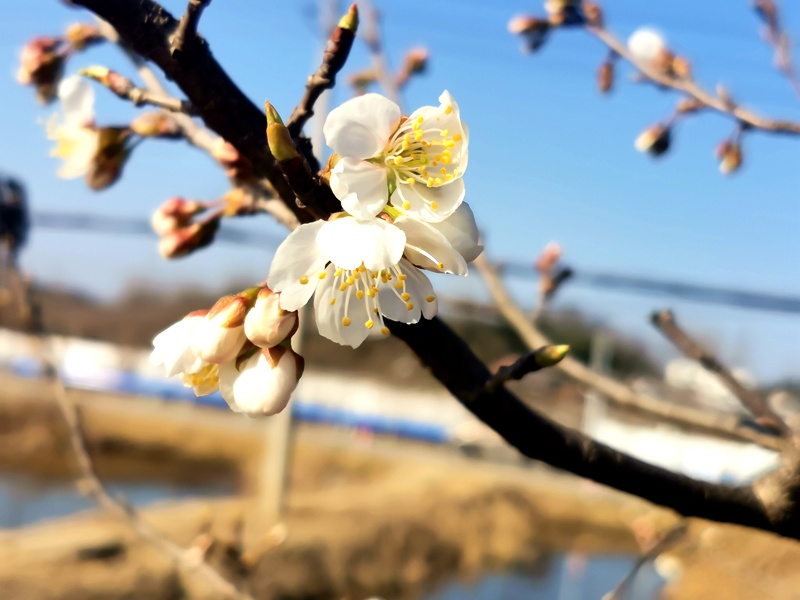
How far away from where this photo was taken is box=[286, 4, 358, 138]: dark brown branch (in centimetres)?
29

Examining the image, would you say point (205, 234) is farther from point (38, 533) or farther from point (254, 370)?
point (38, 533)

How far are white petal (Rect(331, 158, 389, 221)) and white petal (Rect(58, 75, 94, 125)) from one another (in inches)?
15.3

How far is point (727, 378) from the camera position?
0.57 meters

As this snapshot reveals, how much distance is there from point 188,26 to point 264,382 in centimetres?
16

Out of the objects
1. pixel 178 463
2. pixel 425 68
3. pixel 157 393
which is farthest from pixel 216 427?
pixel 425 68

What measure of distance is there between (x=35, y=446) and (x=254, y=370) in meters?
8.97

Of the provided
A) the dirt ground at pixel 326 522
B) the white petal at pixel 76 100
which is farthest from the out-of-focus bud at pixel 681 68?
the white petal at pixel 76 100

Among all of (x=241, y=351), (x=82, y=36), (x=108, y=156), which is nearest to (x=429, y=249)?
(x=241, y=351)

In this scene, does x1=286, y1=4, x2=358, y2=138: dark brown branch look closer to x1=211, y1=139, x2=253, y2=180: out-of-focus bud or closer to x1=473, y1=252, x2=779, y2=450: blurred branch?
x1=211, y1=139, x2=253, y2=180: out-of-focus bud

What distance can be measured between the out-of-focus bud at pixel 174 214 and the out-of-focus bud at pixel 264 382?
0.72 feet

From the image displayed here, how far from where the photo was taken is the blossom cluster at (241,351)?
0.33 metres

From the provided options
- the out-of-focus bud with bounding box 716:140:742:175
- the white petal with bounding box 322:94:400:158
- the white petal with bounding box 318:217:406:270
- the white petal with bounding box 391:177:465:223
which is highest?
the white petal with bounding box 322:94:400:158

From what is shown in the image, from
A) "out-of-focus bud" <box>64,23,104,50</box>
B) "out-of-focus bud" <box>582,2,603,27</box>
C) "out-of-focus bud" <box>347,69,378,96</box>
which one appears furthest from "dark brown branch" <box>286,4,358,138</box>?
"out-of-focus bud" <box>347,69,378,96</box>

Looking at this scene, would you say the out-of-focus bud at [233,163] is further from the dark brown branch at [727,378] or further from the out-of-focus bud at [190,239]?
the dark brown branch at [727,378]
